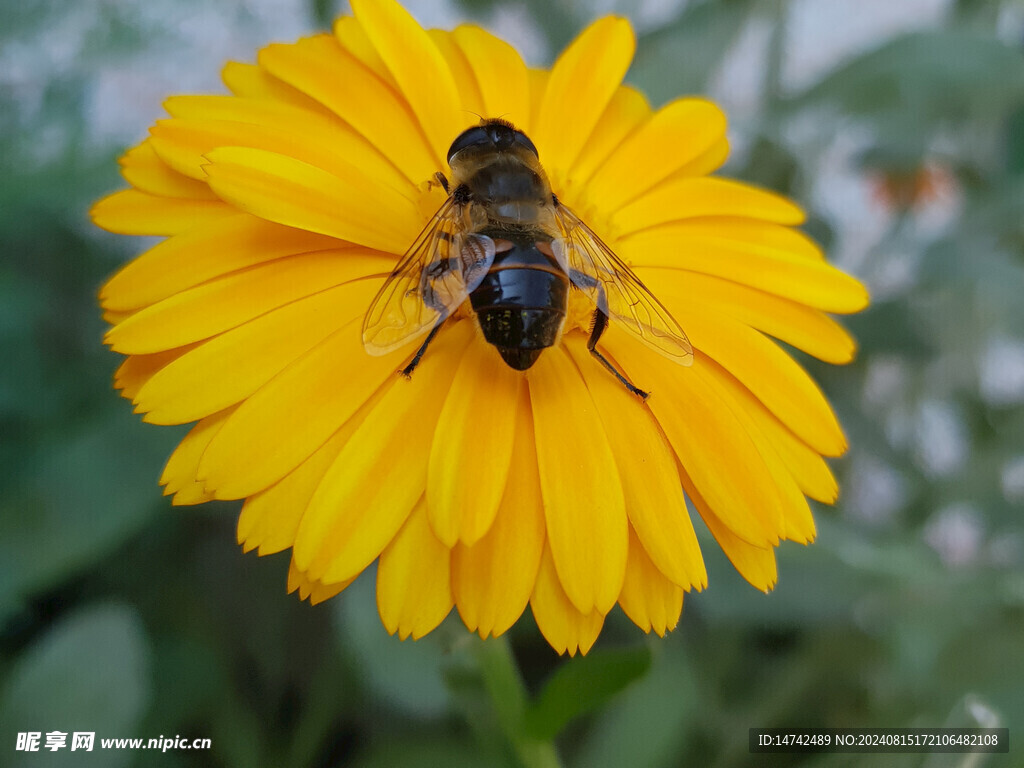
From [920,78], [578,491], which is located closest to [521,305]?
[578,491]

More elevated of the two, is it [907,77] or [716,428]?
[907,77]

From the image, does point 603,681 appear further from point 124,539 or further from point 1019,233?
point 1019,233

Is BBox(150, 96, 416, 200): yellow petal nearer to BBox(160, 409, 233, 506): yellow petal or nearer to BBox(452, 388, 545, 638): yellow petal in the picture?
BBox(160, 409, 233, 506): yellow petal

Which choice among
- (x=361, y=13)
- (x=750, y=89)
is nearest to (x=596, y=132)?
(x=361, y=13)

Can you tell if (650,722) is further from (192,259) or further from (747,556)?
(192,259)

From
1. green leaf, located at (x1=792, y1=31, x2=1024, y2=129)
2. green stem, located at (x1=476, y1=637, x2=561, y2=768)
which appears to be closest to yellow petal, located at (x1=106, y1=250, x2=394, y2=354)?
green stem, located at (x1=476, y1=637, x2=561, y2=768)

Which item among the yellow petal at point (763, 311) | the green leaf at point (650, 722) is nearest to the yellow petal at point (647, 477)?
the yellow petal at point (763, 311)
